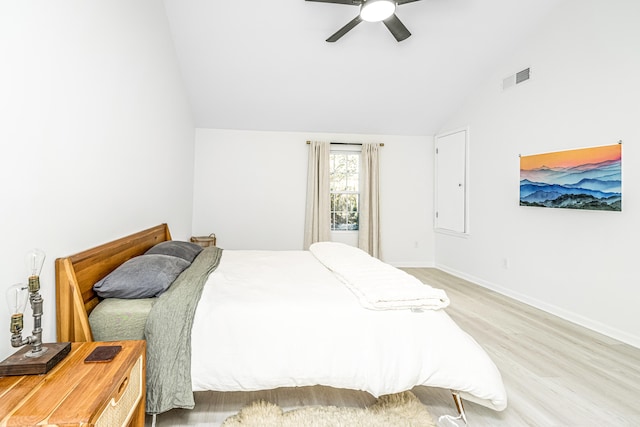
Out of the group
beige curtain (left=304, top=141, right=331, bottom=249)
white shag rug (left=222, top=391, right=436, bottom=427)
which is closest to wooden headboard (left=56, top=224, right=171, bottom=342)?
white shag rug (left=222, top=391, right=436, bottom=427)

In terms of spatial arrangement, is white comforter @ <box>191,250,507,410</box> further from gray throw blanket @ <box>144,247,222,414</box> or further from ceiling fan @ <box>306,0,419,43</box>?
ceiling fan @ <box>306,0,419,43</box>

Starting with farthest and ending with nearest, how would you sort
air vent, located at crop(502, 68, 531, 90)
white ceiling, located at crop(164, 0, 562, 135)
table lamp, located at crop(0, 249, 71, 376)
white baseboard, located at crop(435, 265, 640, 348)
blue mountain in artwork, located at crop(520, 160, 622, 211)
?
air vent, located at crop(502, 68, 531, 90) → white ceiling, located at crop(164, 0, 562, 135) → blue mountain in artwork, located at crop(520, 160, 622, 211) → white baseboard, located at crop(435, 265, 640, 348) → table lamp, located at crop(0, 249, 71, 376)

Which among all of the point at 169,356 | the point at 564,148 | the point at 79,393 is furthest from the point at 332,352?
the point at 564,148

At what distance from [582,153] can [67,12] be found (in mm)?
3941

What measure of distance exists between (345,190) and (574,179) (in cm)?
314

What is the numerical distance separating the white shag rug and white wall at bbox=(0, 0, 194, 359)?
1006mm

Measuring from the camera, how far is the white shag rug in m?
1.59

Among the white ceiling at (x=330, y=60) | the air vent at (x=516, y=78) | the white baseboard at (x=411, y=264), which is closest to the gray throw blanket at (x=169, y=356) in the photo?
the white ceiling at (x=330, y=60)

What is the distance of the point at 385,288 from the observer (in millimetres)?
1780

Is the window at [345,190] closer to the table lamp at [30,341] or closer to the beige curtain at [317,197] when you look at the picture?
the beige curtain at [317,197]

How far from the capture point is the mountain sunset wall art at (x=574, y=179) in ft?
9.11

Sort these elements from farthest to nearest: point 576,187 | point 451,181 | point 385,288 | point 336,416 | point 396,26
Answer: point 451,181
point 576,187
point 396,26
point 385,288
point 336,416

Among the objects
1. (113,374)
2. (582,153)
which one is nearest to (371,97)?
(582,153)

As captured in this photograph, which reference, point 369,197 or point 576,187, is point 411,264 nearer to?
point 369,197
